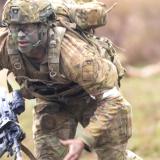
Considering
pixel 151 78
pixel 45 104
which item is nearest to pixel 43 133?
pixel 45 104

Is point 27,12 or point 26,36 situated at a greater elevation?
point 27,12

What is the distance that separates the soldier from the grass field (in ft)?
15.9

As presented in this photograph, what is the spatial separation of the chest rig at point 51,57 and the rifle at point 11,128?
0.78 feet

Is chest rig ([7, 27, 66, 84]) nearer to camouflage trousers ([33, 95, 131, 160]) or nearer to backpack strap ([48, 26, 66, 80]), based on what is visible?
backpack strap ([48, 26, 66, 80])

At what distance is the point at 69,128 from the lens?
9.25 metres

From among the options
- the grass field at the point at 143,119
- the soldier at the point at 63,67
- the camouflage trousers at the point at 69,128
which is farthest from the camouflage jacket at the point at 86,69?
the grass field at the point at 143,119

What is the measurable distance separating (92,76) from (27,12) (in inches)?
26.9

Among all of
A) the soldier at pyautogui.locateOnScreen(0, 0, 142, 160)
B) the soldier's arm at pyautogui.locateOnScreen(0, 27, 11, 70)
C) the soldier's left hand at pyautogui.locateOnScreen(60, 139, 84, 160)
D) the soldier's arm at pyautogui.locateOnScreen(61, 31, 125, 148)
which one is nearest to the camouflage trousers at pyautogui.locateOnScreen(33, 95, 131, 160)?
the soldier at pyautogui.locateOnScreen(0, 0, 142, 160)

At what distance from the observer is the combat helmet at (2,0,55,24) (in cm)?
795

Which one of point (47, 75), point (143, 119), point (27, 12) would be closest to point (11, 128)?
point (47, 75)

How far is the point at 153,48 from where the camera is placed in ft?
93.9

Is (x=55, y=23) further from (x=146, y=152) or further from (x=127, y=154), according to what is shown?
(x=146, y=152)

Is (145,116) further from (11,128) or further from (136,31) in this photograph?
(136,31)

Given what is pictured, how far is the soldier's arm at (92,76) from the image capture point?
8.00 meters
